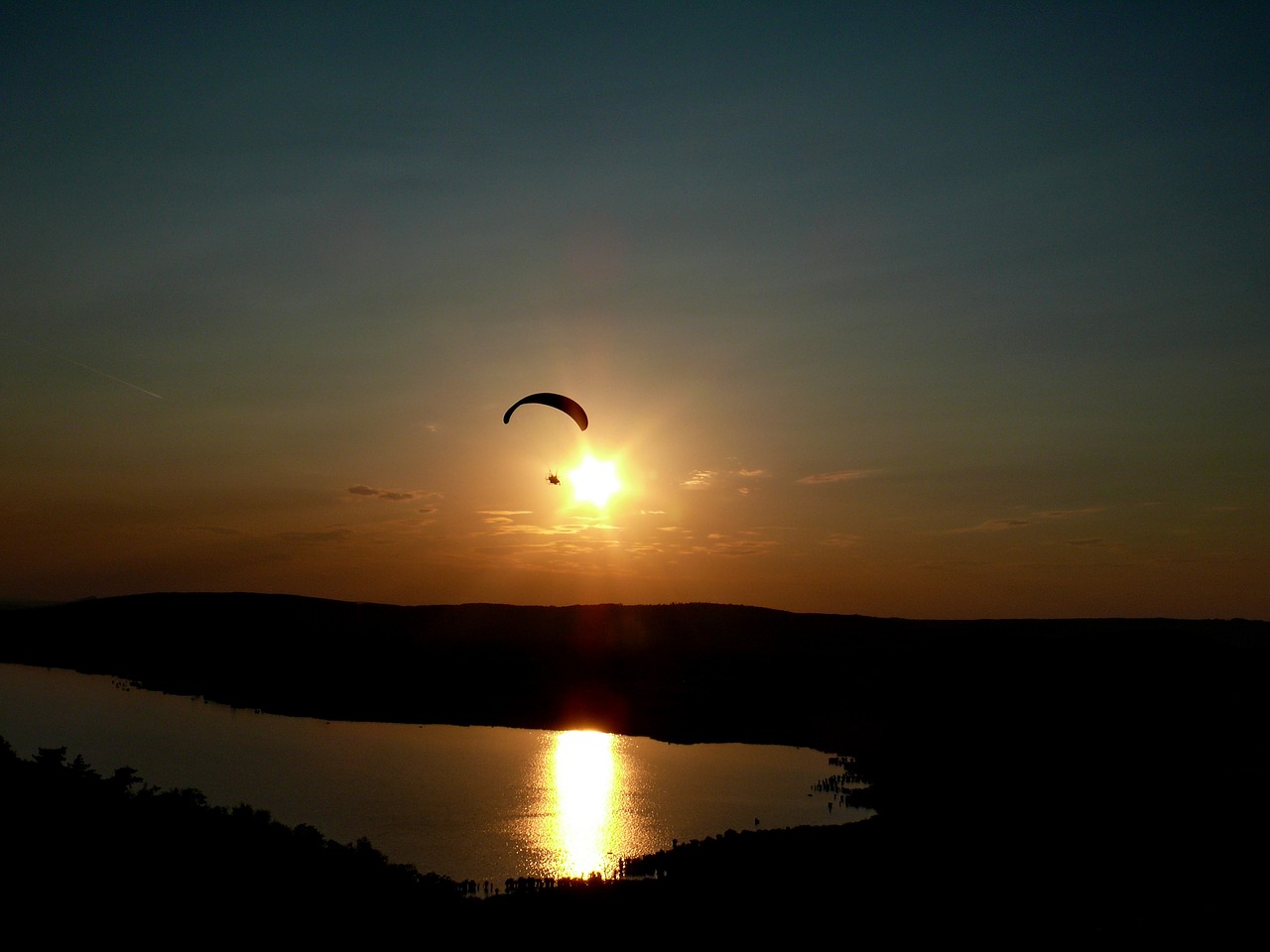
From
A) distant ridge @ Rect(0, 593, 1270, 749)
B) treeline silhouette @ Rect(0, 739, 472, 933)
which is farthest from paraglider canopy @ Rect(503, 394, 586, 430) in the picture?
distant ridge @ Rect(0, 593, 1270, 749)

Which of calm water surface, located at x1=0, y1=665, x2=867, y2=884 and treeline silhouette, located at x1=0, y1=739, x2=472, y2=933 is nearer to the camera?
treeline silhouette, located at x1=0, y1=739, x2=472, y2=933

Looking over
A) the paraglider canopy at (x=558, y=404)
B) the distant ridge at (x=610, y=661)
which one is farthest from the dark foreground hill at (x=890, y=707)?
the paraglider canopy at (x=558, y=404)

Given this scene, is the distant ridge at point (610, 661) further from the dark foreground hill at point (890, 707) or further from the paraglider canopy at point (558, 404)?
the paraglider canopy at point (558, 404)

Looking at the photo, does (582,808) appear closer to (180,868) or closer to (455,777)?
(455,777)

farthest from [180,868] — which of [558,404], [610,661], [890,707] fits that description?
[610,661]

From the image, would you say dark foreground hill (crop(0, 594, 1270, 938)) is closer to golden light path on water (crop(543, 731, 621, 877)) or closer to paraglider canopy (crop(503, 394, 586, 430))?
golden light path on water (crop(543, 731, 621, 877))

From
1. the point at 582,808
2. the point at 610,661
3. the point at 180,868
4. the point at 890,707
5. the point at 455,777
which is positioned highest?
the point at 610,661
